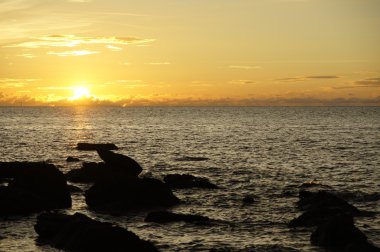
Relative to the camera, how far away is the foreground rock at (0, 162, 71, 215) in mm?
32875

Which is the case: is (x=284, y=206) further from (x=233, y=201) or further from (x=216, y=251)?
(x=216, y=251)

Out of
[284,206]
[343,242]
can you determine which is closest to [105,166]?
[284,206]

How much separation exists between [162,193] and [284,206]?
8964 millimetres

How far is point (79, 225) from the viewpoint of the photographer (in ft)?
83.6

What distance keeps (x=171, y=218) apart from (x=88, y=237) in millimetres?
7937

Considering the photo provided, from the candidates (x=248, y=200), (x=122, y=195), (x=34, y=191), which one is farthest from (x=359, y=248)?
(x=34, y=191)

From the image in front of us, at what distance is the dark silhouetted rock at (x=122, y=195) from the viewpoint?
1374 inches

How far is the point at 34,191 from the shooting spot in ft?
117

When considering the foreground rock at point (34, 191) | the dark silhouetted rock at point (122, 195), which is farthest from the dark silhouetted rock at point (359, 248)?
the foreground rock at point (34, 191)

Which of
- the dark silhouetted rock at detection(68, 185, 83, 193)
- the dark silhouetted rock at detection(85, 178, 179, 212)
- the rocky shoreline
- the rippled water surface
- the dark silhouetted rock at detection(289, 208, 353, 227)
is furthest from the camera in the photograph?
the dark silhouetted rock at detection(68, 185, 83, 193)

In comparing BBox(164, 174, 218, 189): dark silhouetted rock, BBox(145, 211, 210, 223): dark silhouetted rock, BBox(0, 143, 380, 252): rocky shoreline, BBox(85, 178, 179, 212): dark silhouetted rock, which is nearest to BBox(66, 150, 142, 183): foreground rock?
BBox(164, 174, 218, 189): dark silhouetted rock

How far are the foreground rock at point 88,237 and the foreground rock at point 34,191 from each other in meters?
6.42

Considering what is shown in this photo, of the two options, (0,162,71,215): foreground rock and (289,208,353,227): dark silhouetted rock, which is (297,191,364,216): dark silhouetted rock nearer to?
(289,208,353,227): dark silhouetted rock

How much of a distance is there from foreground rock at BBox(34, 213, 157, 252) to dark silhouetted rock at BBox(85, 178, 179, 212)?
7.31 meters
